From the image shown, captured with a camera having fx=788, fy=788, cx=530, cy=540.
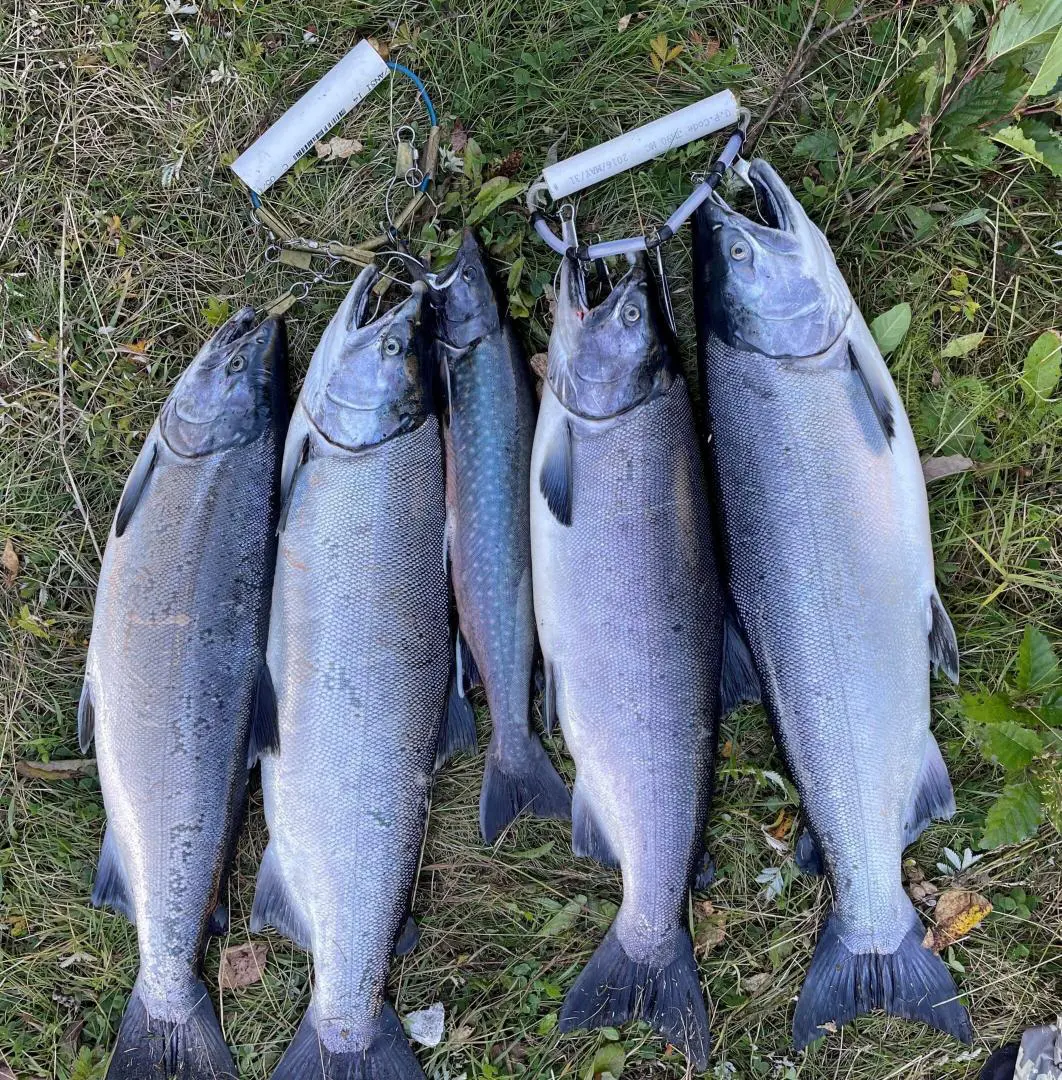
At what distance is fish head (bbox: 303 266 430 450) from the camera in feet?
8.97

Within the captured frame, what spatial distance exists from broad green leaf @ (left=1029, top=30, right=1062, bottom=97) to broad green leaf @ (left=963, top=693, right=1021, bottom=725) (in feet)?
6.64

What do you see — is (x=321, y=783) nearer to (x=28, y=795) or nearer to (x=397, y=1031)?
(x=397, y=1031)

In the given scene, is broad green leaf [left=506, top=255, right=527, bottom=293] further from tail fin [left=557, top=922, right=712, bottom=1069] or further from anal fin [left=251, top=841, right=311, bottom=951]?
tail fin [left=557, top=922, right=712, bottom=1069]

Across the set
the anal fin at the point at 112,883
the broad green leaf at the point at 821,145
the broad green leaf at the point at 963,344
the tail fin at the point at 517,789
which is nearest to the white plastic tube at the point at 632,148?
the broad green leaf at the point at 821,145

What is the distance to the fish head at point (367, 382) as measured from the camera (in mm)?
2734

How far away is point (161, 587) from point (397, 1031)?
1810 mm

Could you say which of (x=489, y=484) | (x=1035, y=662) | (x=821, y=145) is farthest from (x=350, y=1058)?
(x=821, y=145)

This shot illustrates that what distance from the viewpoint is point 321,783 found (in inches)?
106

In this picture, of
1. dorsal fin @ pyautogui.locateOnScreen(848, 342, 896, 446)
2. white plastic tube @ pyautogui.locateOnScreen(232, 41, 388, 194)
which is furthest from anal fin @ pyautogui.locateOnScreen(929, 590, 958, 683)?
white plastic tube @ pyautogui.locateOnScreen(232, 41, 388, 194)

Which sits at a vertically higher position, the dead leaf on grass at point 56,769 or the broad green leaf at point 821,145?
the dead leaf on grass at point 56,769

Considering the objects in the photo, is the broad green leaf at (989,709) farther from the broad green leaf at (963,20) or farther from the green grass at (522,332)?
the broad green leaf at (963,20)

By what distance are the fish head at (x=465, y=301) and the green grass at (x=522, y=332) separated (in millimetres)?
295

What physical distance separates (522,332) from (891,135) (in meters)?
1.46

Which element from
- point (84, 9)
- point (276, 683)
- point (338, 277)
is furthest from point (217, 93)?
point (276, 683)
